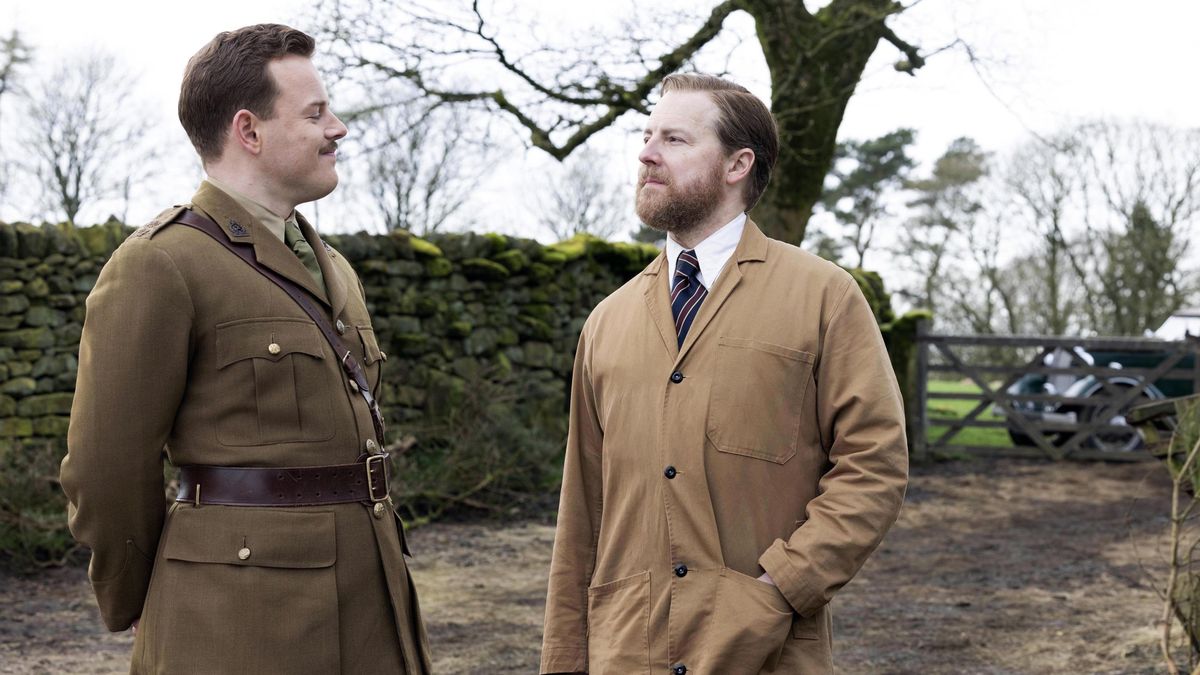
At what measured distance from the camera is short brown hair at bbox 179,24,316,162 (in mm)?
2328

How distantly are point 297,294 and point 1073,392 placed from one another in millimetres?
12485

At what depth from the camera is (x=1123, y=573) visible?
7195mm

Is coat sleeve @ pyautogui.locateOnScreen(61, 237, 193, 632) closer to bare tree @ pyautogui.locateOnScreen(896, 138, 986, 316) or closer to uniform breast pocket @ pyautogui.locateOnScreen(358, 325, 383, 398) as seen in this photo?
uniform breast pocket @ pyautogui.locateOnScreen(358, 325, 383, 398)

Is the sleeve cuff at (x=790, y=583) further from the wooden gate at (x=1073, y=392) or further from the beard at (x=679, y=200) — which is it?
the wooden gate at (x=1073, y=392)

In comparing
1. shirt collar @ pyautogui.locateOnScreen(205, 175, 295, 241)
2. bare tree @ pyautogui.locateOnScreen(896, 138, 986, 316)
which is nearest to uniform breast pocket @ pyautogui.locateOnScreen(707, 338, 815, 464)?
shirt collar @ pyautogui.locateOnScreen(205, 175, 295, 241)

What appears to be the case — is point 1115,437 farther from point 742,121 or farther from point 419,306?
point 742,121

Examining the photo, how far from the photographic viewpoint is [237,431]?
7.41 ft

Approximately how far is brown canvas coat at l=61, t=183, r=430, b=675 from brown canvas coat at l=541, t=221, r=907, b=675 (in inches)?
20.6

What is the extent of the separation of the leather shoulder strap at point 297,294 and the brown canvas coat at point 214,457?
0.06 feet

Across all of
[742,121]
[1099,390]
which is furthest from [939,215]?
[742,121]

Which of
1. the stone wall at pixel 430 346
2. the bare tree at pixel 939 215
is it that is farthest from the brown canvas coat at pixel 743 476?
the bare tree at pixel 939 215

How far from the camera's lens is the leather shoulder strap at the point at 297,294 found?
2.35 metres

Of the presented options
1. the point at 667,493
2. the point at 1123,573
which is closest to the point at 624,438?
the point at 667,493

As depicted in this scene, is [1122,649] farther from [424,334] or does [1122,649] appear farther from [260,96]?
[424,334]
